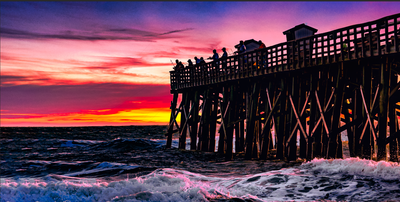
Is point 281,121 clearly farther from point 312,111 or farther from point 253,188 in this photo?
point 253,188

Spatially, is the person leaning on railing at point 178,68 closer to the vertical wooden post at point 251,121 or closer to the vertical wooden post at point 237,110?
the vertical wooden post at point 237,110

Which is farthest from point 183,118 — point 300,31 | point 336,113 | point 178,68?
point 336,113

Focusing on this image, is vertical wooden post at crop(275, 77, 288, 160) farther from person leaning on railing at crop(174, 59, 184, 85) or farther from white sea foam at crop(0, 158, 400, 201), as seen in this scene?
person leaning on railing at crop(174, 59, 184, 85)

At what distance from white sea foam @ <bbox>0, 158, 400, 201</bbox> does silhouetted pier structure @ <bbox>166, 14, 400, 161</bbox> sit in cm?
146

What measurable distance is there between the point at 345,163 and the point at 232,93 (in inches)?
299

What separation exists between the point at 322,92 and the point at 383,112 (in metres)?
3.12

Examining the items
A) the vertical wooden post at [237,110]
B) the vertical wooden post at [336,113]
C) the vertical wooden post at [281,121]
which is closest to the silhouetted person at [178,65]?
the vertical wooden post at [237,110]

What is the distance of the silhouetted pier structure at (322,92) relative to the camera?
12.0m

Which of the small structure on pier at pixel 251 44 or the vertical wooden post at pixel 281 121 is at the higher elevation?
the small structure on pier at pixel 251 44

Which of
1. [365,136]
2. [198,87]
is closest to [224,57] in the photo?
[198,87]

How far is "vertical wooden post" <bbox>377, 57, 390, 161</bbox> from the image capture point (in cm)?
1159

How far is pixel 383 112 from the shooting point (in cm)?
1173

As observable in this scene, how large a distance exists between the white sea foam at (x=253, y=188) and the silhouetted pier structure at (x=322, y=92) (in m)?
1.46

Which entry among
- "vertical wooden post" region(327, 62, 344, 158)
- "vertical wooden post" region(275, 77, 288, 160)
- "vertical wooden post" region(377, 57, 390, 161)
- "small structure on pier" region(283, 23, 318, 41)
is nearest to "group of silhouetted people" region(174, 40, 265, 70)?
"small structure on pier" region(283, 23, 318, 41)
